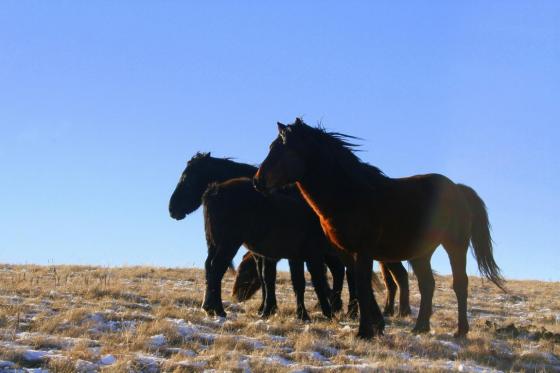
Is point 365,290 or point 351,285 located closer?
point 365,290

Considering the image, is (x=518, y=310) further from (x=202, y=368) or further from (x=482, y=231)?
(x=202, y=368)

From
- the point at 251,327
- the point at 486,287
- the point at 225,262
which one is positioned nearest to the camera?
the point at 251,327

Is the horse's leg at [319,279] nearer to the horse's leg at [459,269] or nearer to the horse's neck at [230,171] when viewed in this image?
the horse's leg at [459,269]

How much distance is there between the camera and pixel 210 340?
7832 mm

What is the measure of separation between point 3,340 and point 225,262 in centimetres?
380

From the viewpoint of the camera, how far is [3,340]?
7.05 m

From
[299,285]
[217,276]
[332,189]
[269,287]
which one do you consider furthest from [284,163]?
[269,287]

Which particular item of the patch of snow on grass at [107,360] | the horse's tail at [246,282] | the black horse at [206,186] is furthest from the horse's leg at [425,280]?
the patch of snow on grass at [107,360]

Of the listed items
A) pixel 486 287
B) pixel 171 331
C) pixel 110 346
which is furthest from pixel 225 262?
pixel 486 287

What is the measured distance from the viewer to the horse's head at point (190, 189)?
12.5 metres

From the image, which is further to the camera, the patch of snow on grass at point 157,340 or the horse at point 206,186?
the horse at point 206,186

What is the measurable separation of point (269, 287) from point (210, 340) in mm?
3276

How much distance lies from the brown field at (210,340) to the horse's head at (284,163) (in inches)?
72.7

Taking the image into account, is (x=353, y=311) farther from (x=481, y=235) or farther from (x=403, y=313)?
(x=481, y=235)
